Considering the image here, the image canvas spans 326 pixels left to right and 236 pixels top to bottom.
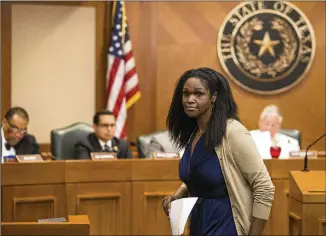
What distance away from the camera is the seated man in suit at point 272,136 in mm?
6270

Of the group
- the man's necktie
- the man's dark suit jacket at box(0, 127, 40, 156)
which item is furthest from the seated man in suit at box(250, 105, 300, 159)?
the man's dark suit jacket at box(0, 127, 40, 156)

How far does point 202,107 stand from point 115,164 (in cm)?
280

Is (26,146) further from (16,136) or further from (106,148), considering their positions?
(106,148)

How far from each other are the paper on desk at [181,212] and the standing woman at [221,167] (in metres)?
0.04

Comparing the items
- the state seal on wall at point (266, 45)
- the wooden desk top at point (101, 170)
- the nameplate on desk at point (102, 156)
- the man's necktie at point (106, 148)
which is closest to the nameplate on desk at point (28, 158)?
the wooden desk top at point (101, 170)

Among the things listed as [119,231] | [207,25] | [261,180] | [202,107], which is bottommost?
[119,231]

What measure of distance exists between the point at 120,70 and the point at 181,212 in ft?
16.0

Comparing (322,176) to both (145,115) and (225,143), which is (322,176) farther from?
(145,115)

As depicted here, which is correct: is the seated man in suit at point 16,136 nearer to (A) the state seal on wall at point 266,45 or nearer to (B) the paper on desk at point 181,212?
(A) the state seal on wall at point 266,45

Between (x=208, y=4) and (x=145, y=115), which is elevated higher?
(x=208, y=4)

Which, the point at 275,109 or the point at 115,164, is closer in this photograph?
the point at 115,164

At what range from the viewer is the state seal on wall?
7910 mm

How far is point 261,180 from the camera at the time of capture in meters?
2.52

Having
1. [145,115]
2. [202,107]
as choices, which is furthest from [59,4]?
[202,107]
